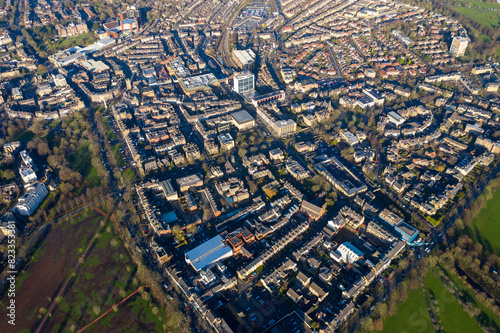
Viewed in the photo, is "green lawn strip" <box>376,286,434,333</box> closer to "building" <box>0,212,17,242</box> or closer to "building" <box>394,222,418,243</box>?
"building" <box>394,222,418,243</box>

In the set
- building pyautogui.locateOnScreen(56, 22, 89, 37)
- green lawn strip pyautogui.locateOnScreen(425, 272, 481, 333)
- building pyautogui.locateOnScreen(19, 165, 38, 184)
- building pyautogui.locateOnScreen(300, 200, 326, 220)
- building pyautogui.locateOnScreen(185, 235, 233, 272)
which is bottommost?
green lawn strip pyautogui.locateOnScreen(425, 272, 481, 333)

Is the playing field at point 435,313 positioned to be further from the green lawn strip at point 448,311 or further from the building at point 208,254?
the building at point 208,254

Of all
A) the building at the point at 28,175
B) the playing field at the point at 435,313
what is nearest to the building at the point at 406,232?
the playing field at the point at 435,313

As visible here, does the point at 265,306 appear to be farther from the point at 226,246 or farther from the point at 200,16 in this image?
the point at 200,16

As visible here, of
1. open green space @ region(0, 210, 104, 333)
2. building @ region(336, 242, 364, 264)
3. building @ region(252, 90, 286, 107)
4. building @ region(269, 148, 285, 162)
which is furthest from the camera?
building @ region(252, 90, 286, 107)

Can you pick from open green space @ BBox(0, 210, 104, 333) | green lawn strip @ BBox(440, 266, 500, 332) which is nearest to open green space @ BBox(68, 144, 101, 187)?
open green space @ BBox(0, 210, 104, 333)

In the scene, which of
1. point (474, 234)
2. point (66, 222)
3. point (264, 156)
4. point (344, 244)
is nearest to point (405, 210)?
point (474, 234)
